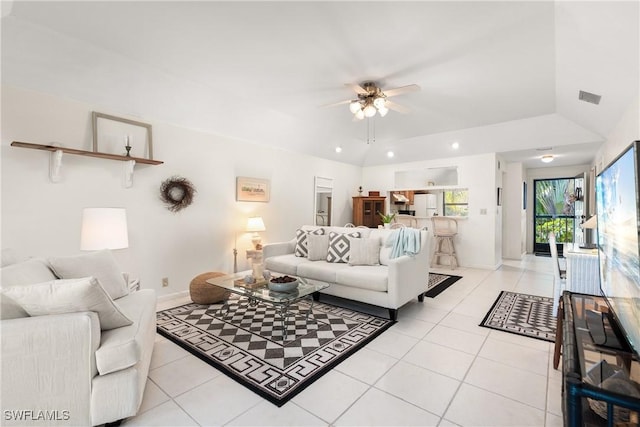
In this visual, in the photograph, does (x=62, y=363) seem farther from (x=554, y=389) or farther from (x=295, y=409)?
(x=554, y=389)

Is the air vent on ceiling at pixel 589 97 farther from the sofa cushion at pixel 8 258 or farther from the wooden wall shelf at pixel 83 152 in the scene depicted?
the sofa cushion at pixel 8 258

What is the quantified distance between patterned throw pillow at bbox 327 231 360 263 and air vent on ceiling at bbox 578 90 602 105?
9.84ft

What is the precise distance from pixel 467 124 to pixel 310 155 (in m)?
2.88

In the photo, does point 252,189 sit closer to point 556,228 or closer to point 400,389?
point 400,389

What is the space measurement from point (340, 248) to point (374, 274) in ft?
2.65

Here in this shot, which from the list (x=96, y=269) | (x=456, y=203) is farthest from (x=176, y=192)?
(x=456, y=203)

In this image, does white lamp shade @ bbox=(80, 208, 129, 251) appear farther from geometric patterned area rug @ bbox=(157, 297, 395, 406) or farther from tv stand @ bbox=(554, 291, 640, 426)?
tv stand @ bbox=(554, 291, 640, 426)

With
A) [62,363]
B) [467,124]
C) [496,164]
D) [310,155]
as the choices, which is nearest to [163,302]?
[62,363]

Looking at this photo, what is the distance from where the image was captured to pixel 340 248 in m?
3.87

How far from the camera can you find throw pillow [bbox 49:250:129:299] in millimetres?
2104

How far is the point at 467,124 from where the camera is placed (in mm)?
4930

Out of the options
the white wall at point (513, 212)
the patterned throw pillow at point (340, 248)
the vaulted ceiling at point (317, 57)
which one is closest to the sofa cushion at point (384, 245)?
the patterned throw pillow at point (340, 248)

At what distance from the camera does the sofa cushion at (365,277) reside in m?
3.08

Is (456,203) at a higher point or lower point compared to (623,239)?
higher
